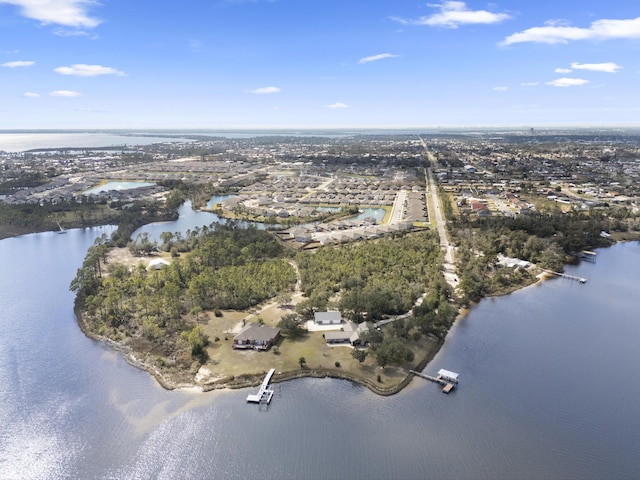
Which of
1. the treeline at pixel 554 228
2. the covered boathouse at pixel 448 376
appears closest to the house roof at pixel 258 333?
the covered boathouse at pixel 448 376

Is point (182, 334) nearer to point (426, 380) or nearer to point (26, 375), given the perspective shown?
point (26, 375)

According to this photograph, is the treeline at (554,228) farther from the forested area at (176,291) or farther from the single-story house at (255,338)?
the single-story house at (255,338)

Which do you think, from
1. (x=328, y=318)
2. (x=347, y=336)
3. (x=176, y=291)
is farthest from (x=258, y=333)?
(x=176, y=291)

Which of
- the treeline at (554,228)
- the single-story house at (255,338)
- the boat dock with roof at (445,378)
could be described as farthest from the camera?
the treeline at (554,228)

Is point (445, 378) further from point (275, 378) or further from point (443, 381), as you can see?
point (275, 378)

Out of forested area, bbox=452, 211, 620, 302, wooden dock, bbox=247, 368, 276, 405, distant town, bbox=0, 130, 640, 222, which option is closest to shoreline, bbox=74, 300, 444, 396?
wooden dock, bbox=247, 368, 276, 405

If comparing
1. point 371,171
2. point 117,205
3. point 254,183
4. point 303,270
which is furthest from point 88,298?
point 371,171

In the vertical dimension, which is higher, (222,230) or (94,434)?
(222,230)

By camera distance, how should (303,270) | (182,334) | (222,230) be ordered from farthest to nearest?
1. (222,230)
2. (303,270)
3. (182,334)
